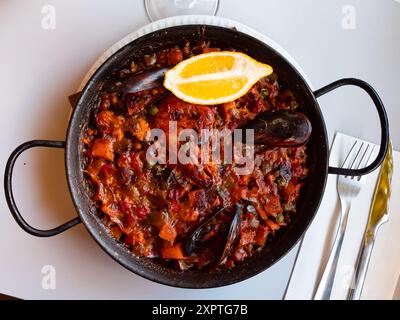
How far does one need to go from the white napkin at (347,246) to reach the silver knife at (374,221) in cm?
3

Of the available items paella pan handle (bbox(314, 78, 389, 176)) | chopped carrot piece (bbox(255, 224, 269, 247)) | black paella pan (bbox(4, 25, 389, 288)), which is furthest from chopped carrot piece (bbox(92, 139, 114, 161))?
paella pan handle (bbox(314, 78, 389, 176))

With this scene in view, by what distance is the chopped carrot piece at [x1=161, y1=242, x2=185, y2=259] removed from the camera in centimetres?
214

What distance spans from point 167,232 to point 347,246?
3.31ft

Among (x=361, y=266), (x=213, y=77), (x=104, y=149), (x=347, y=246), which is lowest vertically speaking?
(x=361, y=266)

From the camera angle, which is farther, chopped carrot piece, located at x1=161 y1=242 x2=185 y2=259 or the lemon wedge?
chopped carrot piece, located at x1=161 y1=242 x2=185 y2=259

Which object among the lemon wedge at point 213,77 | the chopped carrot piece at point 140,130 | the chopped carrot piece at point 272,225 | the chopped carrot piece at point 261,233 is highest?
the lemon wedge at point 213,77

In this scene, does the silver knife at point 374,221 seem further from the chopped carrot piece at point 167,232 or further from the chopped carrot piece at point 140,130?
the chopped carrot piece at point 140,130

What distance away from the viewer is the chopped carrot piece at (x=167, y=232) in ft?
6.98

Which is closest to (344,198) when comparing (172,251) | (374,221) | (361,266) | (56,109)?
(374,221)

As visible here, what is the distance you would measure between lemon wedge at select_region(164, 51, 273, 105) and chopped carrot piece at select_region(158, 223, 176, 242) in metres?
0.58

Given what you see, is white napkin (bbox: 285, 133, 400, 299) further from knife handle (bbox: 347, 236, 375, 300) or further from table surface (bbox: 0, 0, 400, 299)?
table surface (bbox: 0, 0, 400, 299)

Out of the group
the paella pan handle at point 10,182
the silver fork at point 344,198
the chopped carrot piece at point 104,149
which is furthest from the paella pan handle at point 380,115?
the paella pan handle at point 10,182

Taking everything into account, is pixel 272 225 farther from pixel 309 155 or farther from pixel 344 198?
pixel 344 198

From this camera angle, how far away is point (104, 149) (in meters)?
2.09
